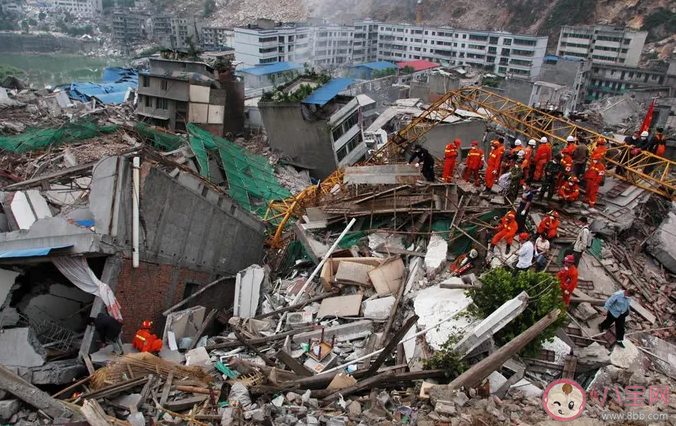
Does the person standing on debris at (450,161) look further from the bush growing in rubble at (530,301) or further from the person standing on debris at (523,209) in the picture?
the bush growing in rubble at (530,301)

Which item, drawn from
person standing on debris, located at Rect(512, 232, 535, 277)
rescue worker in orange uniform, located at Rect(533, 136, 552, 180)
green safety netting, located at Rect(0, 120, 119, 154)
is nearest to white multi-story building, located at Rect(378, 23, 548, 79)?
rescue worker in orange uniform, located at Rect(533, 136, 552, 180)

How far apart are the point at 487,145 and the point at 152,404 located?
66.2 feet

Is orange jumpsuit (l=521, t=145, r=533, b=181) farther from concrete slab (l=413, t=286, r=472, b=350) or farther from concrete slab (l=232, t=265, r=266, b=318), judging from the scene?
concrete slab (l=232, t=265, r=266, b=318)

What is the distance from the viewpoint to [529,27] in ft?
296

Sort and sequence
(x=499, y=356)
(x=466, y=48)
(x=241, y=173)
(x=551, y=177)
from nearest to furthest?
(x=499, y=356) < (x=551, y=177) < (x=241, y=173) < (x=466, y=48)

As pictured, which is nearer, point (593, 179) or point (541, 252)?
point (541, 252)

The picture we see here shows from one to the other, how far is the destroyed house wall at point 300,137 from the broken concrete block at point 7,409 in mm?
19598

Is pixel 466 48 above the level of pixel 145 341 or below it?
above

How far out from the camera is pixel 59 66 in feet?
294

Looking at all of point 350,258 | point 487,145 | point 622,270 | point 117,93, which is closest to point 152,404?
point 350,258

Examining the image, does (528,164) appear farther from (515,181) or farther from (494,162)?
(494,162)

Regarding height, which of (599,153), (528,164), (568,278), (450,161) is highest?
(599,153)

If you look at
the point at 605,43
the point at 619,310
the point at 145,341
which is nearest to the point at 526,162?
the point at 619,310

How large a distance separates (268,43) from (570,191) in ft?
195
